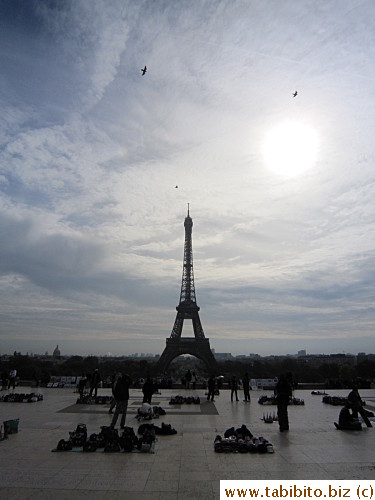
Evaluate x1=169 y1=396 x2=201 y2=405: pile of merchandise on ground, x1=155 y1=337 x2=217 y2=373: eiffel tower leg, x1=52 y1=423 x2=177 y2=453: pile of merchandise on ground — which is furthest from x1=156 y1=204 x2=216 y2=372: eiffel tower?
x1=52 y1=423 x2=177 y2=453: pile of merchandise on ground

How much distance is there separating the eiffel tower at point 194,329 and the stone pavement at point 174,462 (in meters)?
68.2

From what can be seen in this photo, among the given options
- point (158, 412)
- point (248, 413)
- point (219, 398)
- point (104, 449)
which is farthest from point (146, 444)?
point (219, 398)

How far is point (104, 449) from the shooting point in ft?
33.3

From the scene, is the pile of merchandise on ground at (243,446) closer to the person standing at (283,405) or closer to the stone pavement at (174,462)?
the stone pavement at (174,462)

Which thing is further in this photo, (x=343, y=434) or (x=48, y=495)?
(x=343, y=434)

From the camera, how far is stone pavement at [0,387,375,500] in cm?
755

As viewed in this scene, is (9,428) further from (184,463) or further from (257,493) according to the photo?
(257,493)

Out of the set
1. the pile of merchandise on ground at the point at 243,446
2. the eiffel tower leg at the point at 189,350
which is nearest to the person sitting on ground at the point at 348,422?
the pile of merchandise on ground at the point at 243,446

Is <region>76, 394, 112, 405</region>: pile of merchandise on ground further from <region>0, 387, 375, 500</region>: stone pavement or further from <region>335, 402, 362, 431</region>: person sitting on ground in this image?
<region>335, 402, 362, 431</region>: person sitting on ground

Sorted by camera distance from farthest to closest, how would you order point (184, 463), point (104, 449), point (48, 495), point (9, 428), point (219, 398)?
point (219, 398)
point (9, 428)
point (104, 449)
point (184, 463)
point (48, 495)

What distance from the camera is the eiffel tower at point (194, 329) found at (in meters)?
81.8

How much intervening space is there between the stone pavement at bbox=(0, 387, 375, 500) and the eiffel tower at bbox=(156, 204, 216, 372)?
68197mm

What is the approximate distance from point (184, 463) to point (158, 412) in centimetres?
731

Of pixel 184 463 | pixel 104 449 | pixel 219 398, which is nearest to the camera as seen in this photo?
pixel 184 463
